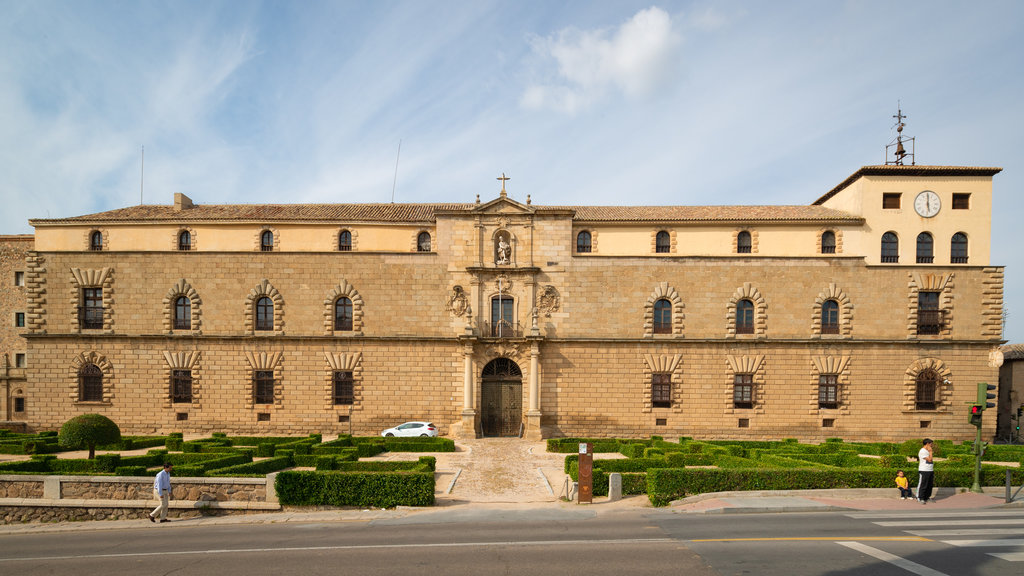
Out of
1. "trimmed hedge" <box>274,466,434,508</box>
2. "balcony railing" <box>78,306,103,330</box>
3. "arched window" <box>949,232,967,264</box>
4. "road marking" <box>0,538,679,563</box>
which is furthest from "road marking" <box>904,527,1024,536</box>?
"balcony railing" <box>78,306,103,330</box>

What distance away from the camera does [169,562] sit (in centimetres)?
1138

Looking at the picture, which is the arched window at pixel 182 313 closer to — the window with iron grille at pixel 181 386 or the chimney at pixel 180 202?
the window with iron grille at pixel 181 386

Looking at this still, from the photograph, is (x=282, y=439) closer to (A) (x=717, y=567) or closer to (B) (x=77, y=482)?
(B) (x=77, y=482)

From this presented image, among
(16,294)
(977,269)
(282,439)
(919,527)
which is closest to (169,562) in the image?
(282,439)

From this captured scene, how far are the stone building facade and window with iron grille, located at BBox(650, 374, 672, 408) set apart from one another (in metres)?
0.09

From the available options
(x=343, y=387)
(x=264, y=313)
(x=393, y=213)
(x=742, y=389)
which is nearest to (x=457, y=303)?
(x=393, y=213)

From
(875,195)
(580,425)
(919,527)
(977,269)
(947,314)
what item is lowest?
(580,425)

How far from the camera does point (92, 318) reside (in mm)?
32031

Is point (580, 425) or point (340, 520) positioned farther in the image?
point (580, 425)

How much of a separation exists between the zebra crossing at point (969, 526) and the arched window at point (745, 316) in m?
16.7

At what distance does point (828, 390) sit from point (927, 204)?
1315 centimetres

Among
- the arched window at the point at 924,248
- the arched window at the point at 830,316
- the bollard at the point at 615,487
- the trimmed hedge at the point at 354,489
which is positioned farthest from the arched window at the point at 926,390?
the trimmed hedge at the point at 354,489

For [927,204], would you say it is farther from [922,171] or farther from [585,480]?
[585,480]

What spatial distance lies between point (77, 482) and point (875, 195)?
41.2 metres
